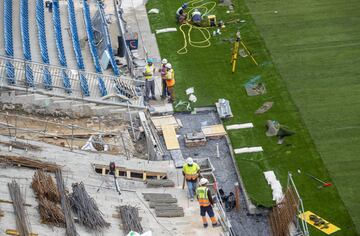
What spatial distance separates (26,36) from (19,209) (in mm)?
13566

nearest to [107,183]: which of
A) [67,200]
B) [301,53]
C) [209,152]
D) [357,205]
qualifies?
[67,200]

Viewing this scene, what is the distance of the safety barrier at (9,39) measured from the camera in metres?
35.9

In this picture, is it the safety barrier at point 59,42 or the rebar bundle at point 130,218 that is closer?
the rebar bundle at point 130,218

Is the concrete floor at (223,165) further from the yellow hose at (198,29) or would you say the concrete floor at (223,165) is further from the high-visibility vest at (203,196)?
the yellow hose at (198,29)

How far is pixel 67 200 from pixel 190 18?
1835 cm

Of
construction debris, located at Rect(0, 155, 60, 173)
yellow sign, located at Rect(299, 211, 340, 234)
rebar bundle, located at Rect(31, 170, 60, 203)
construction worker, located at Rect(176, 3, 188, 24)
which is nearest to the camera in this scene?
rebar bundle, located at Rect(31, 170, 60, 203)

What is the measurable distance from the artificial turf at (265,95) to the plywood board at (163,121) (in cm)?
179

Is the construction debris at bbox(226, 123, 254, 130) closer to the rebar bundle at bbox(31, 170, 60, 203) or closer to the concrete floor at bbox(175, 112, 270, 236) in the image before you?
the concrete floor at bbox(175, 112, 270, 236)

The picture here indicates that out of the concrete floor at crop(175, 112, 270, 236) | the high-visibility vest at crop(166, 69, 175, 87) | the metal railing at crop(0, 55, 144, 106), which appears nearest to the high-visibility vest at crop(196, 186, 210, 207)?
the concrete floor at crop(175, 112, 270, 236)

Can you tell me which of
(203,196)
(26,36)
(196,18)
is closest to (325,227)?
(203,196)

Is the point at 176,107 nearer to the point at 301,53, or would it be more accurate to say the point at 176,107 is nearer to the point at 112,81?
the point at 112,81

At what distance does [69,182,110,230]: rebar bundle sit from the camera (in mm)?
27969

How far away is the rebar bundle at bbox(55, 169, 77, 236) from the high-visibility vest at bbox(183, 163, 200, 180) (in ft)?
14.2

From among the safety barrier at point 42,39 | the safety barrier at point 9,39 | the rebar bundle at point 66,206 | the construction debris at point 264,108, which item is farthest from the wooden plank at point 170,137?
the safety barrier at point 9,39
